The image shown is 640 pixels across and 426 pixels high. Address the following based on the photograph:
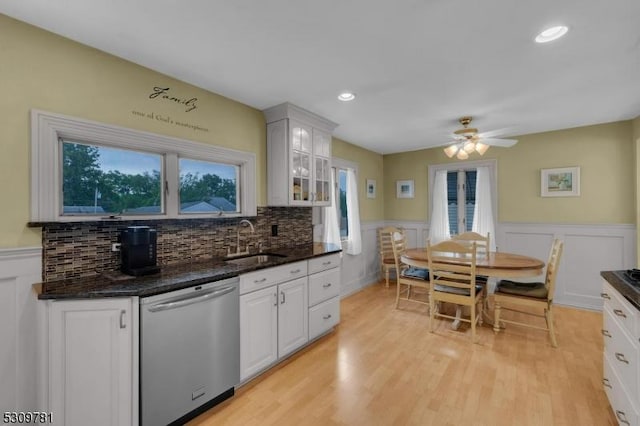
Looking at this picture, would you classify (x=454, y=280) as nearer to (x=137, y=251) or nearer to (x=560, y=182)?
(x=560, y=182)

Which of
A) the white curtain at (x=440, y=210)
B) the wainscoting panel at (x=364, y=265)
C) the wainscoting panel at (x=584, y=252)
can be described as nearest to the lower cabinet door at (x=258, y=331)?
the wainscoting panel at (x=364, y=265)

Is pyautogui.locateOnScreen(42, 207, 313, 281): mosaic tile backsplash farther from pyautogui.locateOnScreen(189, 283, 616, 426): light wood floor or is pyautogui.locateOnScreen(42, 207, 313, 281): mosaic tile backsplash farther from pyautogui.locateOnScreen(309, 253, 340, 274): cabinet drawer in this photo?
pyautogui.locateOnScreen(189, 283, 616, 426): light wood floor

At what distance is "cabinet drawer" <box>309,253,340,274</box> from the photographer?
284cm

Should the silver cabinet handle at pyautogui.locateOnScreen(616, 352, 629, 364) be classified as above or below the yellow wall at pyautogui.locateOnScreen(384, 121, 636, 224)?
below

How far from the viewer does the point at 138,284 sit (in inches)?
67.1

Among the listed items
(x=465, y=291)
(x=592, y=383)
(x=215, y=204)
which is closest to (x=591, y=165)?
(x=465, y=291)

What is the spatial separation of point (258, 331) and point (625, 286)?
242 cm

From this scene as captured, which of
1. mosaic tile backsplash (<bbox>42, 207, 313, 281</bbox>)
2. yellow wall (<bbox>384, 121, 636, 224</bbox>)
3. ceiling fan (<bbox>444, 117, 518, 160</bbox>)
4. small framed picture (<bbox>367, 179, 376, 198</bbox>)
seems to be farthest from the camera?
small framed picture (<bbox>367, 179, 376, 198</bbox>)

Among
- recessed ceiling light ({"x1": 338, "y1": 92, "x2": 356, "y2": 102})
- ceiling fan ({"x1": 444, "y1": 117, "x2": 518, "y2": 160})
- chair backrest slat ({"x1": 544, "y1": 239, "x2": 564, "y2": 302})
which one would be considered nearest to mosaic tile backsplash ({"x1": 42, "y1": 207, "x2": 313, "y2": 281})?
recessed ceiling light ({"x1": 338, "y1": 92, "x2": 356, "y2": 102})

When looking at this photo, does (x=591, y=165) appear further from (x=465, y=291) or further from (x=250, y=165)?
(x=250, y=165)

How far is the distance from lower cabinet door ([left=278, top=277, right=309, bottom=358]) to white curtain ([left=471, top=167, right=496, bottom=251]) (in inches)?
129

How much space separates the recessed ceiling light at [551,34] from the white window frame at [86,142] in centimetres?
255

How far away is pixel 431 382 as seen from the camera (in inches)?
88.5

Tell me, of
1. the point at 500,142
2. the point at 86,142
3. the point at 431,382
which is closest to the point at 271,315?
the point at 431,382
